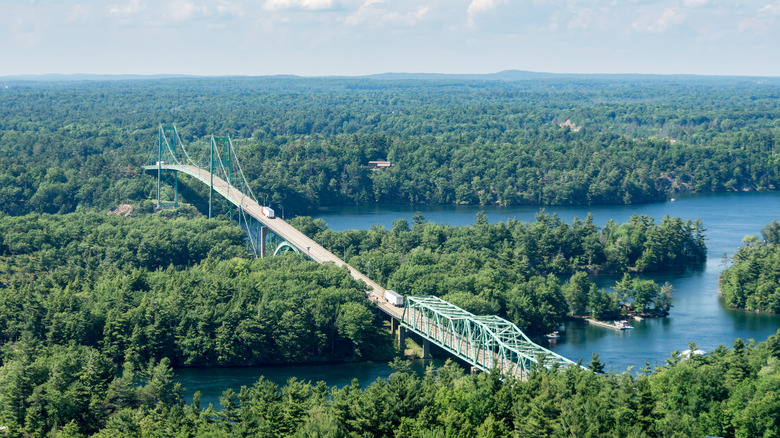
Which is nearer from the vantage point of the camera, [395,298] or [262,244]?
[395,298]

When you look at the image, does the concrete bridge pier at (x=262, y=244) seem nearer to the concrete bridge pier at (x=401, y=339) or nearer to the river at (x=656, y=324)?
the river at (x=656, y=324)

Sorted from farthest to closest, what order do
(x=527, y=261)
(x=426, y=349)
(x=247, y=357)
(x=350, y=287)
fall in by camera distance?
(x=527, y=261) < (x=350, y=287) < (x=426, y=349) < (x=247, y=357)

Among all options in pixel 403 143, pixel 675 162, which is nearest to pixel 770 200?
pixel 675 162

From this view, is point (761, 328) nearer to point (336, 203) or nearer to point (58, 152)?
point (336, 203)

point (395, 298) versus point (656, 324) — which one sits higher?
point (395, 298)

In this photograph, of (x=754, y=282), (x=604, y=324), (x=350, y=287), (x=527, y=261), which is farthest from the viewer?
(x=527, y=261)

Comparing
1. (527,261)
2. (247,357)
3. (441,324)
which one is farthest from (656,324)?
(247,357)

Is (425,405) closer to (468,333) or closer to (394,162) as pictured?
(468,333)
